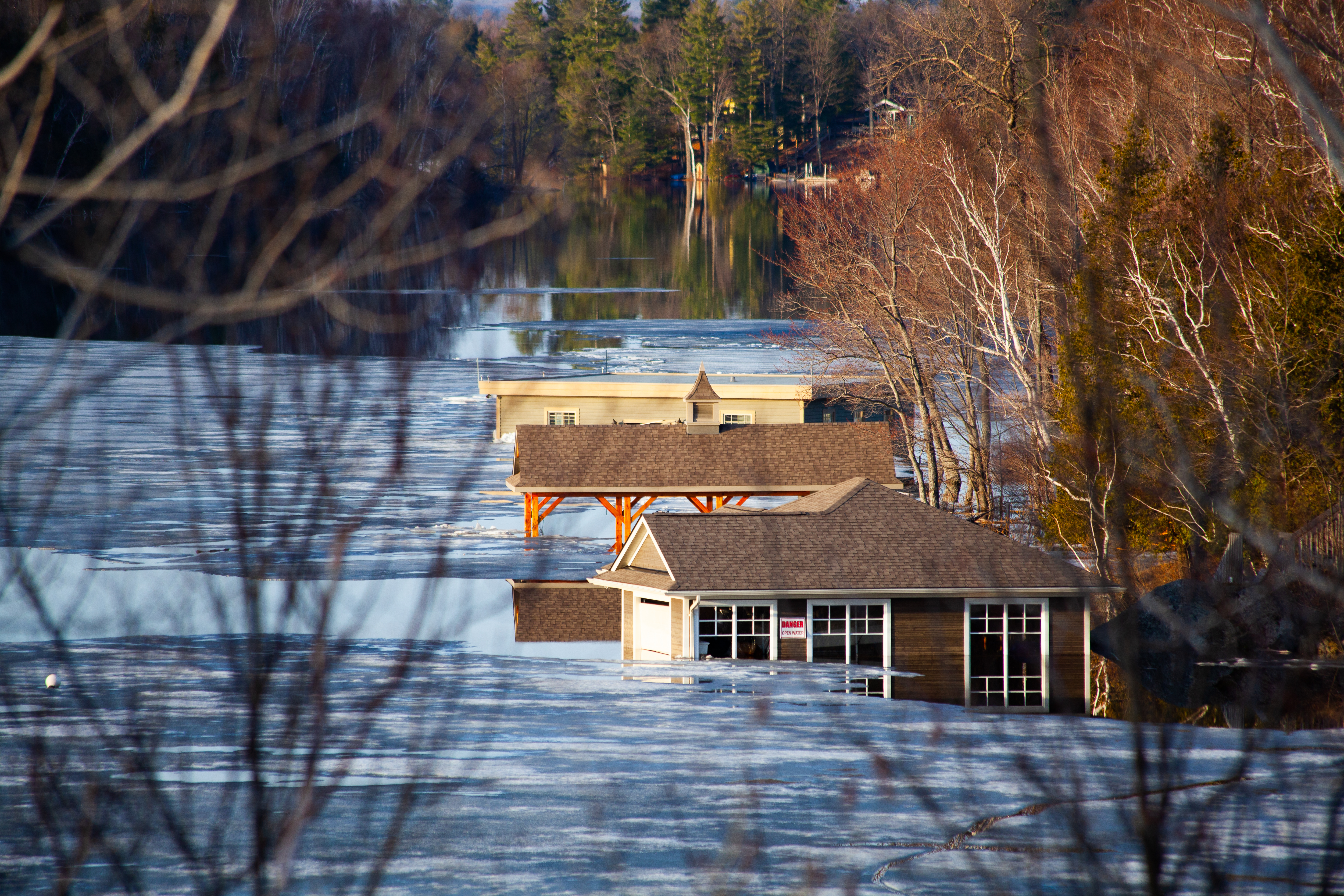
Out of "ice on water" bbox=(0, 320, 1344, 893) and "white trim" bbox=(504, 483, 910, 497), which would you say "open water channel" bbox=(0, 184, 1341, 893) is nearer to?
"ice on water" bbox=(0, 320, 1344, 893)

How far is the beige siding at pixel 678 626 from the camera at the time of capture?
2075 centimetres

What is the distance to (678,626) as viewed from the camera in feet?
68.9

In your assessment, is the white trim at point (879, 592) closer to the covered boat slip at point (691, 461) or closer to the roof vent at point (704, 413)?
the covered boat slip at point (691, 461)

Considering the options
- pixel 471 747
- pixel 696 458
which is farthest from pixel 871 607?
pixel 696 458

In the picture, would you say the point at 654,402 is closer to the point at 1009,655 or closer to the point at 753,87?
the point at 1009,655

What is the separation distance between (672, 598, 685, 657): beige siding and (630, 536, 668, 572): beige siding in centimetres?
75

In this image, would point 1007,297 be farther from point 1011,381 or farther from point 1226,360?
point 1226,360

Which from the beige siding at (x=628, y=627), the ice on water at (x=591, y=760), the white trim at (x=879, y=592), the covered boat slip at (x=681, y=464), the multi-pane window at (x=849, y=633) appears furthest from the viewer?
the covered boat slip at (x=681, y=464)

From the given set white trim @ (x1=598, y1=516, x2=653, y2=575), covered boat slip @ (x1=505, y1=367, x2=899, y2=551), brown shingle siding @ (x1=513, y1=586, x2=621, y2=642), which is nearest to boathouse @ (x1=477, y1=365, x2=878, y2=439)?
covered boat slip @ (x1=505, y1=367, x2=899, y2=551)

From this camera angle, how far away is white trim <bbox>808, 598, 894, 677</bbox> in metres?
20.7

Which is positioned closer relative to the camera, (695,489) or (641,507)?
(695,489)

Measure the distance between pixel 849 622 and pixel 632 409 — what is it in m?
21.5

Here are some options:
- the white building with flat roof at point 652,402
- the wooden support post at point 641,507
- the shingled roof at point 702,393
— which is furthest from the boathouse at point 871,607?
the white building with flat roof at point 652,402

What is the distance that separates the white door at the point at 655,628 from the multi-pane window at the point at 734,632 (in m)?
0.73
